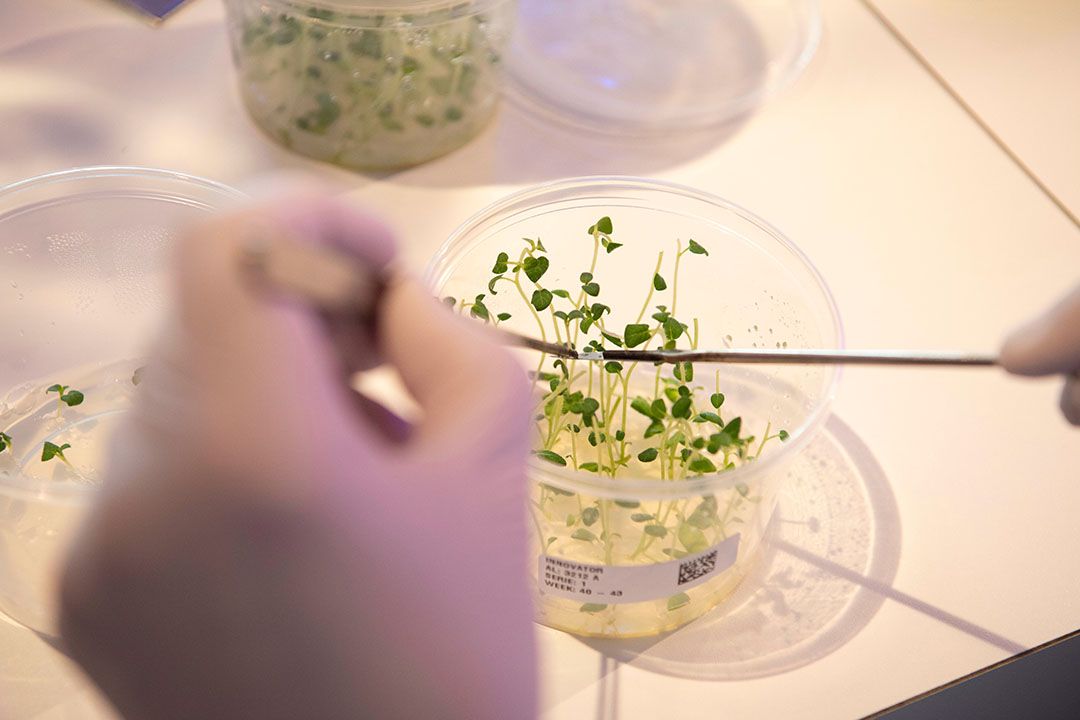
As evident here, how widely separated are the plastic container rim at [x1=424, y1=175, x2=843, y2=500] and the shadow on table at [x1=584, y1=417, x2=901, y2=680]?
0.14 metres

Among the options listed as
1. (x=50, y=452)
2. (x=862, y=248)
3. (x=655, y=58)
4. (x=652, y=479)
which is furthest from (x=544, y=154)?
(x=50, y=452)

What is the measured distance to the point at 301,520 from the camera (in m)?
0.48

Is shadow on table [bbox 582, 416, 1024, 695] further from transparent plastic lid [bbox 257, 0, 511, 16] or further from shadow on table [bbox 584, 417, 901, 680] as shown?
transparent plastic lid [bbox 257, 0, 511, 16]

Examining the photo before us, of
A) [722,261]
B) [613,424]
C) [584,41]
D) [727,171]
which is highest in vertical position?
[584,41]

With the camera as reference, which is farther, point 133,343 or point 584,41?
point 584,41

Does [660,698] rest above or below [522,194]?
below

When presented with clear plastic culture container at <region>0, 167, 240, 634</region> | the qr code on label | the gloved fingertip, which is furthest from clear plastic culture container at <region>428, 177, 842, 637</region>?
clear plastic culture container at <region>0, 167, 240, 634</region>

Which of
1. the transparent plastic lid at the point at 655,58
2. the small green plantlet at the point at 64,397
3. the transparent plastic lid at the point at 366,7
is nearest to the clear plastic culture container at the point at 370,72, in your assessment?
the transparent plastic lid at the point at 366,7

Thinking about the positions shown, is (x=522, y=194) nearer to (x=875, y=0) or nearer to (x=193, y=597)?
(x=193, y=597)

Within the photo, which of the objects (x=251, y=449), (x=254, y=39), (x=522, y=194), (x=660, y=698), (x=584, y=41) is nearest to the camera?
(x=251, y=449)

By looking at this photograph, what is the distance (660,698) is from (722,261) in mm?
380

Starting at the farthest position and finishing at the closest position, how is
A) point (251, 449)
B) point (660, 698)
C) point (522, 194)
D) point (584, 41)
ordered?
1. point (584, 41)
2. point (522, 194)
3. point (660, 698)
4. point (251, 449)

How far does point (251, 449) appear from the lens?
1.56ft

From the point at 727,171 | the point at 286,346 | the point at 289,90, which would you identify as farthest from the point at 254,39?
the point at 286,346
